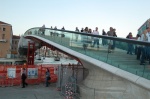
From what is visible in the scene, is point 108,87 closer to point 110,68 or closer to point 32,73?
point 110,68

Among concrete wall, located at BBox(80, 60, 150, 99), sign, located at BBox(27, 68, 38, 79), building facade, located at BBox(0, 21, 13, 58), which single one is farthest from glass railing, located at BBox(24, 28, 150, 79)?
building facade, located at BBox(0, 21, 13, 58)

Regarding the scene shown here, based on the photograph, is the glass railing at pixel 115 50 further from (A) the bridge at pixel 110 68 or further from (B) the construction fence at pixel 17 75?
(B) the construction fence at pixel 17 75

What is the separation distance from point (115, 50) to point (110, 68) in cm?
86

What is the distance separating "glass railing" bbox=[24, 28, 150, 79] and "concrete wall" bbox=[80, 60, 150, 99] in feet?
2.17

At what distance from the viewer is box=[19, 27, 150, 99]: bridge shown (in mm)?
8523

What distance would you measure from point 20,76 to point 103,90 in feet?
29.1

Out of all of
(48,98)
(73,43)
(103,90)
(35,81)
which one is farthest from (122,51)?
(35,81)

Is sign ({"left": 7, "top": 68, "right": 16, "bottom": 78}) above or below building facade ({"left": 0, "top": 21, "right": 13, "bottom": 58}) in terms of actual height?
below

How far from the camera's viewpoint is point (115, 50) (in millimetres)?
10461

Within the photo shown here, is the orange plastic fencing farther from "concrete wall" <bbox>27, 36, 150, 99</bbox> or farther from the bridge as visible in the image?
the bridge

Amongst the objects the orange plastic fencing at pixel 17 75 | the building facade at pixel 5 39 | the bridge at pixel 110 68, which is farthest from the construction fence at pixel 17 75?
the building facade at pixel 5 39

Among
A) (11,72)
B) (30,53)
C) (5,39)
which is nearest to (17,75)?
(11,72)

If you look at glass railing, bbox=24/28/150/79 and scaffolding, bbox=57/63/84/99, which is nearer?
glass railing, bbox=24/28/150/79

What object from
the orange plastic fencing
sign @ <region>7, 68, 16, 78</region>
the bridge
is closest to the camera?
the bridge
